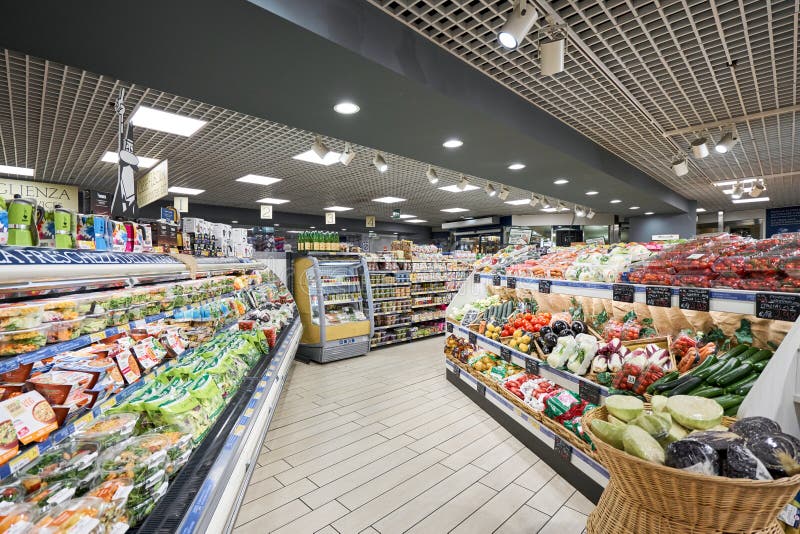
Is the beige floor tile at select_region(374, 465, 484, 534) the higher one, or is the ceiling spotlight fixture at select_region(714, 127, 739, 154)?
the ceiling spotlight fixture at select_region(714, 127, 739, 154)

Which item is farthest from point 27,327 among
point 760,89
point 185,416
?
point 760,89

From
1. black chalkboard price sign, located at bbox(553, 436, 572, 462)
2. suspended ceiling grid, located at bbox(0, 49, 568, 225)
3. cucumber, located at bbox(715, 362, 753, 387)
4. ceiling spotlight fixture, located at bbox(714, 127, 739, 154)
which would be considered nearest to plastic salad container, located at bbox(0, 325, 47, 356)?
cucumber, located at bbox(715, 362, 753, 387)

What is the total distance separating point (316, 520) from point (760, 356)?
2.61 meters

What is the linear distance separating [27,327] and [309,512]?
1909 millimetres

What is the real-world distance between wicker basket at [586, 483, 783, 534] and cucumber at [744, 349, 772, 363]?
3.63 feet

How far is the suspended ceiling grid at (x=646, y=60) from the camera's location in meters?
2.53

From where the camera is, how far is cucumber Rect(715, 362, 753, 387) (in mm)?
1727

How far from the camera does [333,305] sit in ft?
22.5

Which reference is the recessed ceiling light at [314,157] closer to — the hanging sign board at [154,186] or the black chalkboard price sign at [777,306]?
the hanging sign board at [154,186]

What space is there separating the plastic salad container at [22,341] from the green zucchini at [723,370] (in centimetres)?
282

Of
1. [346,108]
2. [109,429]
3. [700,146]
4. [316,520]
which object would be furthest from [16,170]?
[700,146]

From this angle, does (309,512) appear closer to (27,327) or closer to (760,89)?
(27,327)

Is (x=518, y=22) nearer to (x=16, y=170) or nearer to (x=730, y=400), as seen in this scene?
(x=730, y=400)

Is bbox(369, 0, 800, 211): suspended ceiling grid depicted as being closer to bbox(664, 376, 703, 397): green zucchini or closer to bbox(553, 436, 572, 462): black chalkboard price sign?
bbox(664, 376, 703, 397): green zucchini
